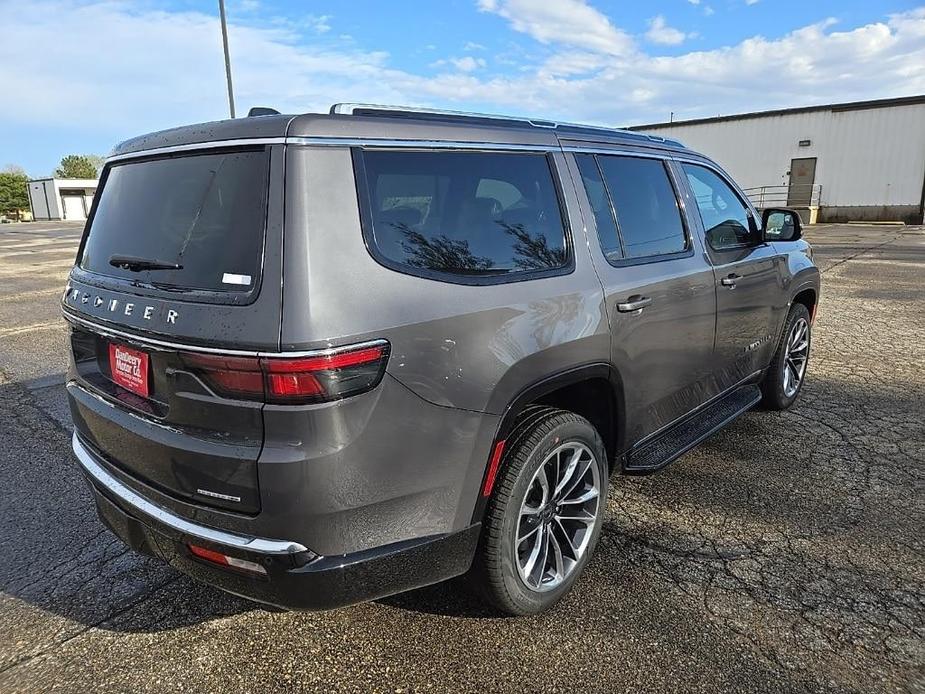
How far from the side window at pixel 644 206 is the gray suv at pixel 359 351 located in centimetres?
7

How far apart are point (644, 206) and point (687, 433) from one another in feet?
4.04

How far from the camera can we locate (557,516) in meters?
2.71

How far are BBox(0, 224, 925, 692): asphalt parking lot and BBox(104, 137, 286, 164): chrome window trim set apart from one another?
5.95ft

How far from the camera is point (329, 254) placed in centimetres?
190

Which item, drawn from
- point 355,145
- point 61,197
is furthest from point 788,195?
point 61,197

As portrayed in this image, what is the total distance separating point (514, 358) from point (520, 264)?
0.40m

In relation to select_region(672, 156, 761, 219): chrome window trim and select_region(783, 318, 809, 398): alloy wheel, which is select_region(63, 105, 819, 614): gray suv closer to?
select_region(672, 156, 761, 219): chrome window trim

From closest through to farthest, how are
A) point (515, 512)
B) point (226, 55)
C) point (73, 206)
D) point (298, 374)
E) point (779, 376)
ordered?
point (298, 374) < point (515, 512) < point (779, 376) < point (226, 55) < point (73, 206)

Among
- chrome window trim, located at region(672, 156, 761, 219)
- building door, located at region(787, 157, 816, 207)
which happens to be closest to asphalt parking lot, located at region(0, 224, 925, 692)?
chrome window trim, located at region(672, 156, 761, 219)

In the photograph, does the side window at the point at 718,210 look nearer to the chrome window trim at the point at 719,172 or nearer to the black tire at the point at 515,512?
the chrome window trim at the point at 719,172

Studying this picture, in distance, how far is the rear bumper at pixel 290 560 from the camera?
1.94m

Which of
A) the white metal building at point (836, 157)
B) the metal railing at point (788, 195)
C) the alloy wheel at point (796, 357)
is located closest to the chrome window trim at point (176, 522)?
the alloy wheel at point (796, 357)

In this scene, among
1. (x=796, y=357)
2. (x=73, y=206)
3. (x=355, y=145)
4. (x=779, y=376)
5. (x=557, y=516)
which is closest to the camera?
(x=355, y=145)

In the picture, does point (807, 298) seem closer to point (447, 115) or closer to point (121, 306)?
point (447, 115)
